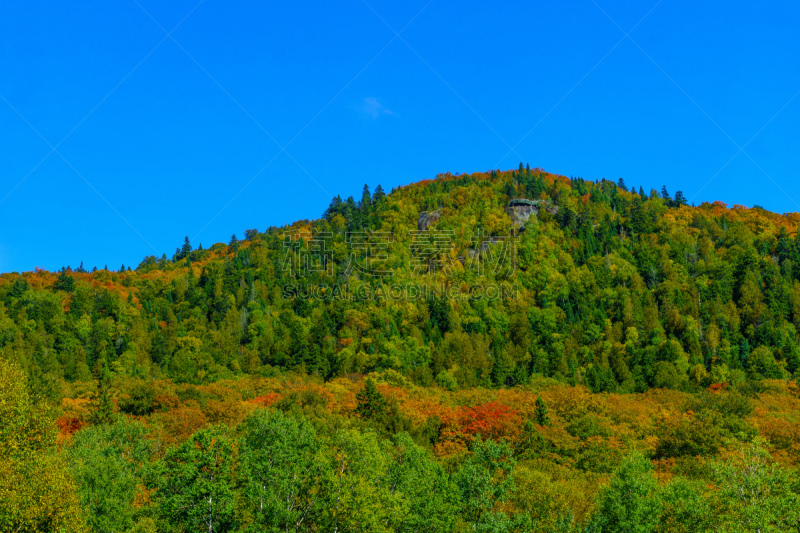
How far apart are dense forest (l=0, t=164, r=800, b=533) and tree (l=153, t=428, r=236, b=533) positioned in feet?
0.42

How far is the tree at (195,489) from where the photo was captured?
37344 millimetres

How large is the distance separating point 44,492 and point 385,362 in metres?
110

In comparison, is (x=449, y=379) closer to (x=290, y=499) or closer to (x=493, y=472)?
(x=493, y=472)

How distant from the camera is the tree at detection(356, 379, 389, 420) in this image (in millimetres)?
88500

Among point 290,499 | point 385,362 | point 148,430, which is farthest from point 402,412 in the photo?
point 290,499

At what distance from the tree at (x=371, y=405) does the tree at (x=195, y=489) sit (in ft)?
162

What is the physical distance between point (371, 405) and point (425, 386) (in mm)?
39043

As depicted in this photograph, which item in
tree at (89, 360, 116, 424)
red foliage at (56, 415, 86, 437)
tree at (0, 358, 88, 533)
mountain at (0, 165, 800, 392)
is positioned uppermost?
mountain at (0, 165, 800, 392)

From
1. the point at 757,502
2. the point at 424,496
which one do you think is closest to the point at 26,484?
the point at 424,496

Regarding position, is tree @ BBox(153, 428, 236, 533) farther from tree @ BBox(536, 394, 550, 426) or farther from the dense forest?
tree @ BBox(536, 394, 550, 426)

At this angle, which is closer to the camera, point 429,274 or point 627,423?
point 627,423

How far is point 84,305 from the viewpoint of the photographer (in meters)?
158

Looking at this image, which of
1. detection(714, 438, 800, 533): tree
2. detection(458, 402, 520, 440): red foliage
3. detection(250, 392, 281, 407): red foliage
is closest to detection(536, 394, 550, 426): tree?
detection(458, 402, 520, 440): red foliage

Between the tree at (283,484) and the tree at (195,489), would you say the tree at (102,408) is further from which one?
the tree at (195,489)
